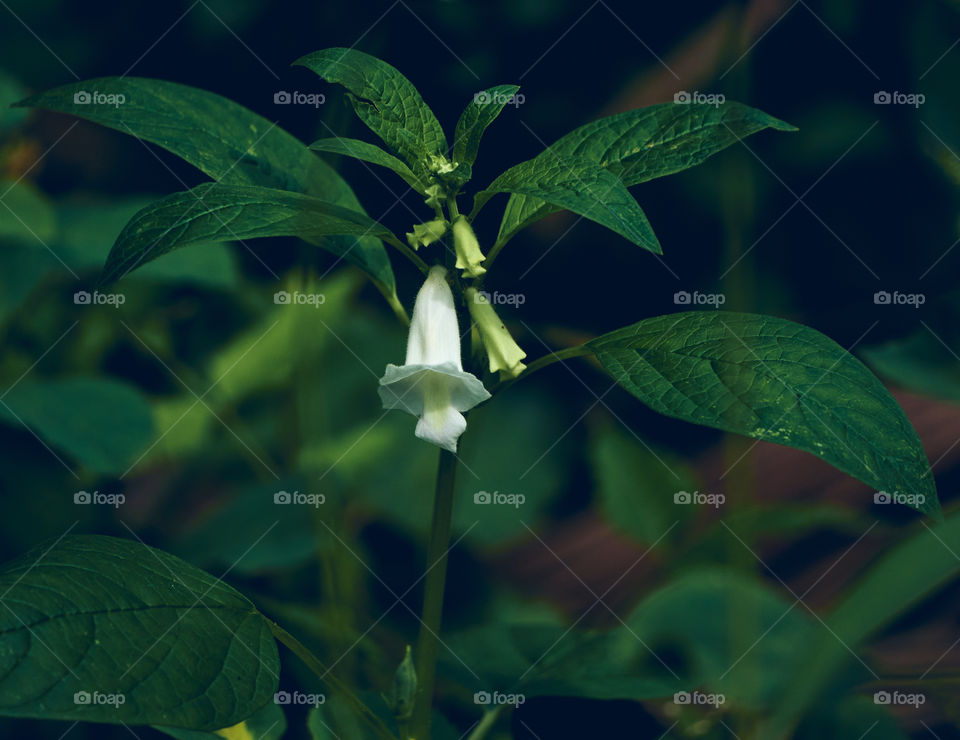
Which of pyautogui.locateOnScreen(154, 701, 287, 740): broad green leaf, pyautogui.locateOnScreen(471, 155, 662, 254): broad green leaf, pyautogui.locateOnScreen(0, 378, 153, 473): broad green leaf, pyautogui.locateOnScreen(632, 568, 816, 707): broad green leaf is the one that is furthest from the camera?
pyautogui.locateOnScreen(0, 378, 153, 473): broad green leaf

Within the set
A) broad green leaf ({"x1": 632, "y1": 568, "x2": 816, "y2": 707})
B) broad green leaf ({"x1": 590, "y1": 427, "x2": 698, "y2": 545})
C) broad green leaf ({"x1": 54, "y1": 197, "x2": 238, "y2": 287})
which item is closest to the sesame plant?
broad green leaf ({"x1": 632, "y1": 568, "x2": 816, "y2": 707})

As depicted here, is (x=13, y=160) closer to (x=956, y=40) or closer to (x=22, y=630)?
(x=22, y=630)

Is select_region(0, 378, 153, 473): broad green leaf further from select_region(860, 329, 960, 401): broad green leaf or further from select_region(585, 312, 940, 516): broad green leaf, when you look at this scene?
select_region(860, 329, 960, 401): broad green leaf

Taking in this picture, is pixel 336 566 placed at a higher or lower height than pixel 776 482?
lower

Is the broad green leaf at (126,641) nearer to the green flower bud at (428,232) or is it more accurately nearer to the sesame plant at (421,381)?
the sesame plant at (421,381)

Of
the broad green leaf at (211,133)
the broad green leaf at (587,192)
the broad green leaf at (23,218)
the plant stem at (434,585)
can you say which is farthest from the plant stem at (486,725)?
the broad green leaf at (23,218)

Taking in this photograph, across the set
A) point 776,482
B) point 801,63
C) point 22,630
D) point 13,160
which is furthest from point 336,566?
point 801,63

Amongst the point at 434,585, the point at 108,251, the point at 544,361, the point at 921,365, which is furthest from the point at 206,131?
the point at 921,365
